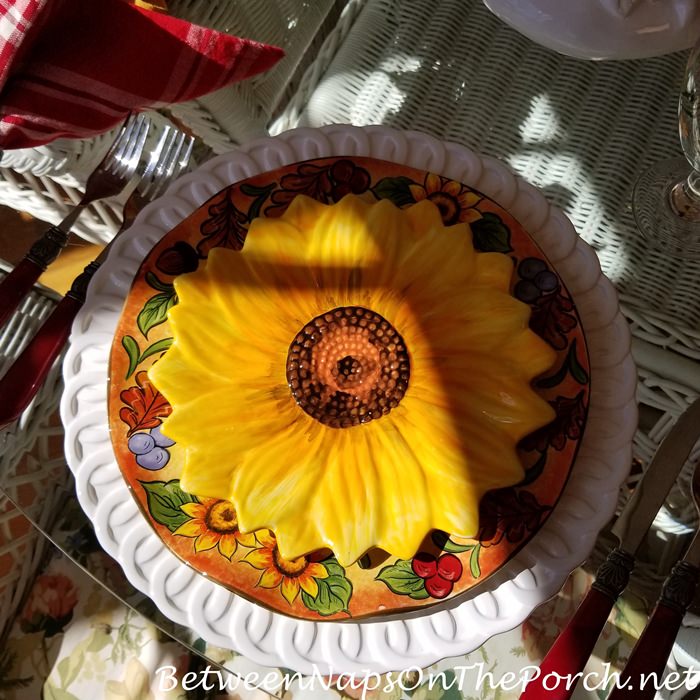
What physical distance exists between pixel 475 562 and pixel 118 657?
0.46 meters

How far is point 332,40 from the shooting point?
2.24ft

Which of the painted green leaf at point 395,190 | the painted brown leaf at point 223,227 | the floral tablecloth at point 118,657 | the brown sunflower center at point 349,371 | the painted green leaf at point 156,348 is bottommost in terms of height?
the floral tablecloth at point 118,657

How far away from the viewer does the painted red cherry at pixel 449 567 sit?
38 centimetres

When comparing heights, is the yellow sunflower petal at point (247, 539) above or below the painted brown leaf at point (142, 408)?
below

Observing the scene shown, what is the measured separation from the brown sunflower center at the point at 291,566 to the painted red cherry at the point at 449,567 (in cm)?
8

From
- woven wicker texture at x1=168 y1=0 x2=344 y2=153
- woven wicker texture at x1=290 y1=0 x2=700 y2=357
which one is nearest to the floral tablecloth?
woven wicker texture at x1=290 y1=0 x2=700 y2=357

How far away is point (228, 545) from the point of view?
396mm

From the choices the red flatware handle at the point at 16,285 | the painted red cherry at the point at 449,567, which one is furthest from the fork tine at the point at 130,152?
the painted red cherry at the point at 449,567

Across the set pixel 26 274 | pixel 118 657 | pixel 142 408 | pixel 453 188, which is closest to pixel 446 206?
pixel 453 188

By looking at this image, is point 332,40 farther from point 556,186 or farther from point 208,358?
point 208,358

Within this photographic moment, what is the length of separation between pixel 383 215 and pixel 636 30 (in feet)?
0.65

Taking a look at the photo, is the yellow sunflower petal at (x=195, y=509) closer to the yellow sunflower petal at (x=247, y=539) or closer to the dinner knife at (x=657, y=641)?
the yellow sunflower petal at (x=247, y=539)

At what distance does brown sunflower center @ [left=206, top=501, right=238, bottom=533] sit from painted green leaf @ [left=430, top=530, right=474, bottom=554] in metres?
0.12

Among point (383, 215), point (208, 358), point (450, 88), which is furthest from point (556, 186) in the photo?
point (208, 358)
